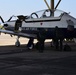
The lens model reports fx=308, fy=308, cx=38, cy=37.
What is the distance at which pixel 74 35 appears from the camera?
18.5 meters

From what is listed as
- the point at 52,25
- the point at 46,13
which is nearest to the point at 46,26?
the point at 52,25

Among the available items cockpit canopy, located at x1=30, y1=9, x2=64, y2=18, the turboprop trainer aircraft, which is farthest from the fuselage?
cockpit canopy, located at x1=30, y1=9, x2=64, y2=18

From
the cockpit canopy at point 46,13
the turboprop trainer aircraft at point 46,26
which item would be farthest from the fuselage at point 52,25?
the cockpit canopy at point 46,13

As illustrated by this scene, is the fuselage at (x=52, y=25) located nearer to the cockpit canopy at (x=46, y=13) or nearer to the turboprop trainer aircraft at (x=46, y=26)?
the turboprop trainer aircraft at (x=46, y=26)

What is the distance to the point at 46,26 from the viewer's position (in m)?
19.2

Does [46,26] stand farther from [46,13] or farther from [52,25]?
[46,13]

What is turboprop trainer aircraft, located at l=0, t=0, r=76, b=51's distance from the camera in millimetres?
18188

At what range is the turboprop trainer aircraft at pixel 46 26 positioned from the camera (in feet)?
59.7

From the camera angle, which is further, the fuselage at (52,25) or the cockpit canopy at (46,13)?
the cockpit canopy at (46,13)

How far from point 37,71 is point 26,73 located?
0.54 metres

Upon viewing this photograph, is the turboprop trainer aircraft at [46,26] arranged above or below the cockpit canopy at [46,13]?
below

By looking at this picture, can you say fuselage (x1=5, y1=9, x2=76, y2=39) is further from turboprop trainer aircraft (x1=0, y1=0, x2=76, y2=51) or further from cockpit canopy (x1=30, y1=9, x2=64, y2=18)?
cockpit canopy (x1=30, y1=9, x2=64, y2=18)

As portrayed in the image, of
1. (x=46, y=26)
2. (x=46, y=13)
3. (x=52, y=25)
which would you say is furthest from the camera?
(x=46, y=13)

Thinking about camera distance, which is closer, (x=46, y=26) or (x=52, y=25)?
(x=52, y=25)
